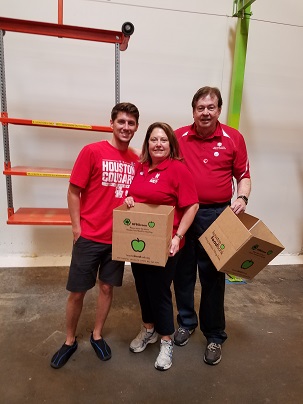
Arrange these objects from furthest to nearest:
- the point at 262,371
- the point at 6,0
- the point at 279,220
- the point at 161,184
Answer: the point at 279,220 < the point at 6,0 < the point at 262,371 < the point at 161,184

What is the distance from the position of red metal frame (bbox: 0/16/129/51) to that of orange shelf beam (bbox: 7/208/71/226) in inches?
51.5

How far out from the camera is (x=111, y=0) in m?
2.55

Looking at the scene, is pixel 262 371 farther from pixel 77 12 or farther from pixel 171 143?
pixel 77 12

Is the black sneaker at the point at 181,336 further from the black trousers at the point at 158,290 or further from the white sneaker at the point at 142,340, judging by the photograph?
the black trousers at the point at 158,290

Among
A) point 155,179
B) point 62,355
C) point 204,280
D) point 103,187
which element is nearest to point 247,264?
point 204,280

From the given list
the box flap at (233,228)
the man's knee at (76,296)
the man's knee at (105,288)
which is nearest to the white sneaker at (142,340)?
the man's knee at (105,288)

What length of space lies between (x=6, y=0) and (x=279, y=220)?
11.2ft

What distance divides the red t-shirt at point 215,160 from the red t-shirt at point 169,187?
0.54ft

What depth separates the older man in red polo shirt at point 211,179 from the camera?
1.60m

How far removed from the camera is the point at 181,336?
6.32 ft

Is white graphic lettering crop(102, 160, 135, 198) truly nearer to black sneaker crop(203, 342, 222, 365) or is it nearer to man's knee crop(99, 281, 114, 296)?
man's knee crop(99, 281, 114, 296)

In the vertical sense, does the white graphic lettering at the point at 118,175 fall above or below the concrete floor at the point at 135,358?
above

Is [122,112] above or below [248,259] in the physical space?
above

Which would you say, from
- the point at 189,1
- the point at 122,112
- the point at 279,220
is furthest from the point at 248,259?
the point at 189,1
